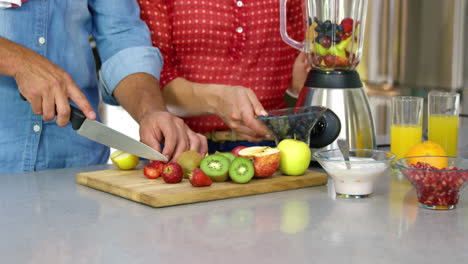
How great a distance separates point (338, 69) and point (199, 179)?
0.47m

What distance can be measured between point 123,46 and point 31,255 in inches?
35.7

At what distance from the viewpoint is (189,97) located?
5.78ft

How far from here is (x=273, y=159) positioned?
1.36 metres

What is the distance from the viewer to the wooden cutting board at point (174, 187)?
1219mm

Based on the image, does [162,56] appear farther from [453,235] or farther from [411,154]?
[453,235]

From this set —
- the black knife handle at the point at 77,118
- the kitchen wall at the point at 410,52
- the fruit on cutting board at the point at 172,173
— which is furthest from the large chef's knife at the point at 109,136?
the kitchen wall at the point at 410,52

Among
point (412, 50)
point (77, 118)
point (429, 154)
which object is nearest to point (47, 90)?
point (77, 118)

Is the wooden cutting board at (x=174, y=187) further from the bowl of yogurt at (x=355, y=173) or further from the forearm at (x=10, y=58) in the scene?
the forearm at (x=10, y=58)

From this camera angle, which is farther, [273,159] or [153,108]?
[153,108]

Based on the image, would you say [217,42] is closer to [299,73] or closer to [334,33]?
[299,73]

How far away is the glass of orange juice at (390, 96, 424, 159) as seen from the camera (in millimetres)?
1490

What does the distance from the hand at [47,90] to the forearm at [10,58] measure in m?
0.01

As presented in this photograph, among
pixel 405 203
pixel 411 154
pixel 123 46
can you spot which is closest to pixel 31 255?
pixel 405 203

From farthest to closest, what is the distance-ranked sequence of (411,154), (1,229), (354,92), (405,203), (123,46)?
(123,46)
(354,92)
(411,154)
(405,203)
(1,229)
